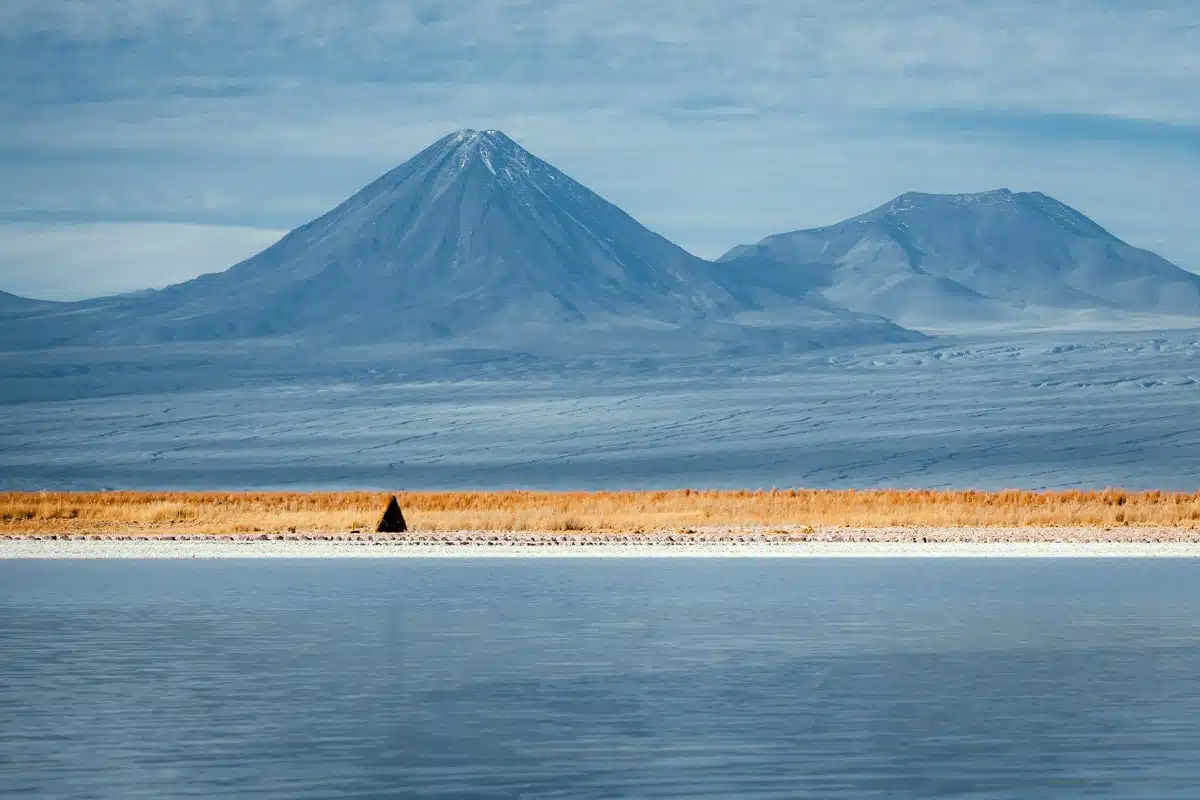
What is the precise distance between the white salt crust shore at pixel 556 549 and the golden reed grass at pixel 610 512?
4.04 m

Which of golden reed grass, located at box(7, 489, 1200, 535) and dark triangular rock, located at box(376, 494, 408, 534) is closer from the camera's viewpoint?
dark triangular rock, located at box(376, 494, 408, 534)

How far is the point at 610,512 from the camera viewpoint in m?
57.0

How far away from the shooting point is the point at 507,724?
17.5 m

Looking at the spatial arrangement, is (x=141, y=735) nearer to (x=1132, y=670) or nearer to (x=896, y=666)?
(x=896, y=666)

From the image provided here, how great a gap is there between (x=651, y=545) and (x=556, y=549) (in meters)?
2.18

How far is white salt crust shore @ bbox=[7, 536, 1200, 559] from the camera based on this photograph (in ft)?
139

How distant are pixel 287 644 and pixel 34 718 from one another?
5.98 metres

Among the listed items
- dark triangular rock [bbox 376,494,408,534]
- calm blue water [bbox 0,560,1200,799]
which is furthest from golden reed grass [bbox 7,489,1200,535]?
calm blue water [bbox 0,560,1200,799]

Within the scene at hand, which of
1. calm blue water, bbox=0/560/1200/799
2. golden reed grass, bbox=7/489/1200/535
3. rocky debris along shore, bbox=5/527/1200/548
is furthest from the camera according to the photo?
golden reed grass, bbox=7/489/1200/535

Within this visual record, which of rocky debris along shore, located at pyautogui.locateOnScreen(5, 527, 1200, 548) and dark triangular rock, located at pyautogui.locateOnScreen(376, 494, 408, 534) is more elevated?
dark triangular rock, located at pyautogui.locateOnScreen(376, 494, 408, 534)

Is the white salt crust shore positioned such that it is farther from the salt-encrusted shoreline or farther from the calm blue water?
the calm blue water

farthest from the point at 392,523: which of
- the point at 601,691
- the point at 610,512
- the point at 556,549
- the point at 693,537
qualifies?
the point at 601,691

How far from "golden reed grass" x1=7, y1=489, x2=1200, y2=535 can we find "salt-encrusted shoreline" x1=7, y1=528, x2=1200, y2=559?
2.34m

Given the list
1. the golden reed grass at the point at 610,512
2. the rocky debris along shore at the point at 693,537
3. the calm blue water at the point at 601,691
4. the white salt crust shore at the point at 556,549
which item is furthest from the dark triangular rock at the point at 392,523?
the calm blue water at the point at 601,691
